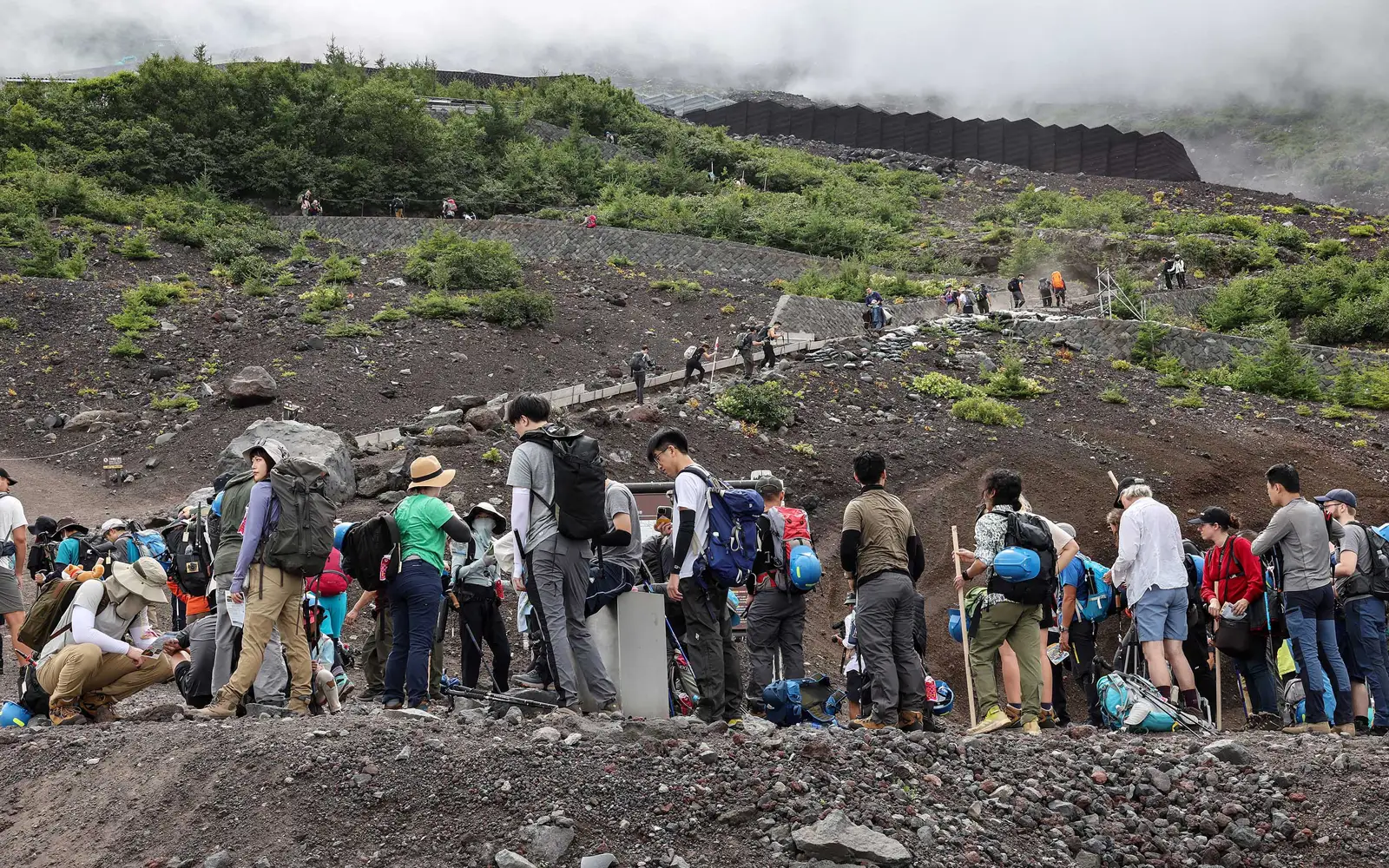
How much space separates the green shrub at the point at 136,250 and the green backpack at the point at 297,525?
26.3 m

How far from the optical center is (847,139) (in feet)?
201

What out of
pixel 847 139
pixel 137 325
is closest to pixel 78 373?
pixel 137 325

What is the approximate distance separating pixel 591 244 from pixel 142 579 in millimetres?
29267

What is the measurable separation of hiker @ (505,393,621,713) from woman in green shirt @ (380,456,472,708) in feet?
2.39

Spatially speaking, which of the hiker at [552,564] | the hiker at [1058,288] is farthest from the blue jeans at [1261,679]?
the hiker at [1058,288]

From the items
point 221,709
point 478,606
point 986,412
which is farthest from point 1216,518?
point 986,412

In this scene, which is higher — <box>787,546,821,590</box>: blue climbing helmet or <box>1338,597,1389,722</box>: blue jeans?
<box>787,546,821,590</box>: blue climbing helmet

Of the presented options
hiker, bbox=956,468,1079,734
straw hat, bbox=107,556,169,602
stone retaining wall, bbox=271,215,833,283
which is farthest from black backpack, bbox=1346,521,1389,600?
stone retaining wall, bbox=271,215,833,283

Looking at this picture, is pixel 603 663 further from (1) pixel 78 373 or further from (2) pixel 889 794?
(1) pixel 78 373

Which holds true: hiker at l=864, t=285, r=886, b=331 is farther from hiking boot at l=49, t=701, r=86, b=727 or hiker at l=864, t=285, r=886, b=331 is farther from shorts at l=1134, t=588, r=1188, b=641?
hiking boot at l=49, t=701, r=86, b=727

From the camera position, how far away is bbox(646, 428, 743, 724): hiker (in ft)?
21.4

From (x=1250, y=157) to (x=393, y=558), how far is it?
71.8 metres

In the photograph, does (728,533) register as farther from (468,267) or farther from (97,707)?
(468,267)

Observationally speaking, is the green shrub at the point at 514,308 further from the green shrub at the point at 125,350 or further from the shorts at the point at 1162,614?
the shorts at the point at 1162,614
